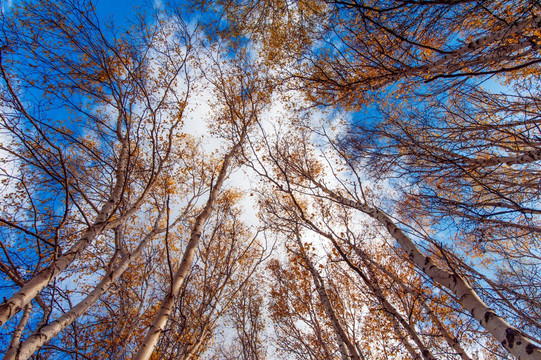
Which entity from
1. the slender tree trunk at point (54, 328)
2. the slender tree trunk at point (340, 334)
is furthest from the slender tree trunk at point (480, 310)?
the slender tree trunk at point (54, 328)

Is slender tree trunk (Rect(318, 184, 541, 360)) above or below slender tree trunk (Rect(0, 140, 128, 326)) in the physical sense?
below

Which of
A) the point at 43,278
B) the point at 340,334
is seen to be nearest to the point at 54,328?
the point at 43,278

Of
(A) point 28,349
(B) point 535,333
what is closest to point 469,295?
(A) point 28,349

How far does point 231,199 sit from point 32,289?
5553mm

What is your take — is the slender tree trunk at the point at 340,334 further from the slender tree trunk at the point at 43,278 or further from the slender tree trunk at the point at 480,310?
the slender tree trunk at the point at 43,278

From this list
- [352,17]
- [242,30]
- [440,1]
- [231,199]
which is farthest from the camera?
[231,199]

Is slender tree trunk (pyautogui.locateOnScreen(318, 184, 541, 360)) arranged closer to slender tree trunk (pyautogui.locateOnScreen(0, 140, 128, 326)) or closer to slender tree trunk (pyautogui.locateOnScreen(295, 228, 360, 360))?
slender tree trunk (pyautogui.locateOnScreen(295, 228, 360, 360))

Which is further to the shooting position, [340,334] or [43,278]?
[340,334]

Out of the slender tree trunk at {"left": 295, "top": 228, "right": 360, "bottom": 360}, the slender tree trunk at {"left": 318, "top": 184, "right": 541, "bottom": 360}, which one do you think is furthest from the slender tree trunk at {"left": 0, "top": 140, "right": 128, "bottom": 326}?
the slender tree trunk at {"left": 318, "top": 184, "right": 541, "bottom": 360}

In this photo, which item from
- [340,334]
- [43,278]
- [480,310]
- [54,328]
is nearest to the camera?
[480,310]

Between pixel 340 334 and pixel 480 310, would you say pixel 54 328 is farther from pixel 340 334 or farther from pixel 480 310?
pixel 480 310

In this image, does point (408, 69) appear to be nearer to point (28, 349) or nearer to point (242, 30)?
point (242, 30)

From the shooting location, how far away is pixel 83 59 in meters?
4.33

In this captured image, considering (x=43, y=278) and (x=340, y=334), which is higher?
(x=43, y=278)
